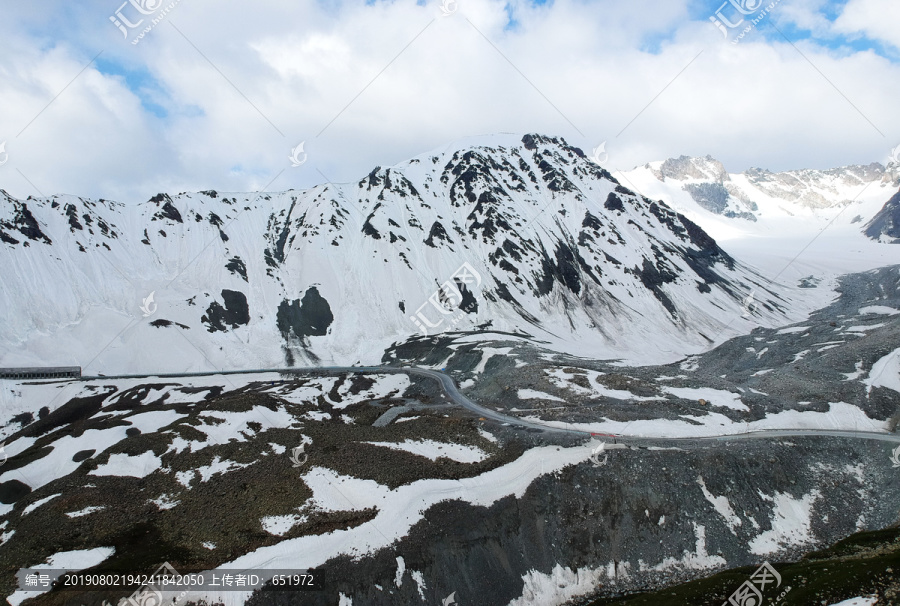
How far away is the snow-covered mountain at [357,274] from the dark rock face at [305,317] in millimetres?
452

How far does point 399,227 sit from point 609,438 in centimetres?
11897

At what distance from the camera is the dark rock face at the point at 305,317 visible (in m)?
117

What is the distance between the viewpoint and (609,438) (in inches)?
1683

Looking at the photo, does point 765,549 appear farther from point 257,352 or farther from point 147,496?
point 257,352

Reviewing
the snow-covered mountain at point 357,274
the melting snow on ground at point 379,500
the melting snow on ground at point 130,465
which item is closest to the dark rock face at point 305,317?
the snow-covered mountain at point 357,274

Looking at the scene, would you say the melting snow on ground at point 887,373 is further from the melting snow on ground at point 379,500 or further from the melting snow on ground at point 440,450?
the melting snow on ground at point 440,450

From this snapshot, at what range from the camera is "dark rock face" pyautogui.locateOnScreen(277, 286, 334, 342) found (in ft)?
383

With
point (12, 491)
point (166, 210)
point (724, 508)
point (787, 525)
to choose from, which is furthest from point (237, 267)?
point (787, 525)

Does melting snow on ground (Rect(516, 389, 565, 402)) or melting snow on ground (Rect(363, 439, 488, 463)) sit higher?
melting snow on ground (Rect(516, 389, 565, 402))

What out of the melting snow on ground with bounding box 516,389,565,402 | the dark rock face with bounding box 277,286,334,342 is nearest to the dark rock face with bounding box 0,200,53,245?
the dark rock face with bounding box 277,286,334,342

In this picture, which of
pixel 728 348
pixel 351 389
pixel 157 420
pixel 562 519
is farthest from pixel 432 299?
pixel 562 519

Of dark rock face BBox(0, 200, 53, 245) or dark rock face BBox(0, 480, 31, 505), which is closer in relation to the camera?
dark rock face BBox(0, 480, 31, 505)

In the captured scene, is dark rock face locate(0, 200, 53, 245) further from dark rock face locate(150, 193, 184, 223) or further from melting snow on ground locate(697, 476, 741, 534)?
melting snow on ground locate(697, 476, 741, 534)

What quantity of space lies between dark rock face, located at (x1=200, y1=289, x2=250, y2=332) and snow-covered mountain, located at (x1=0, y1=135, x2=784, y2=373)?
0.45 meters
